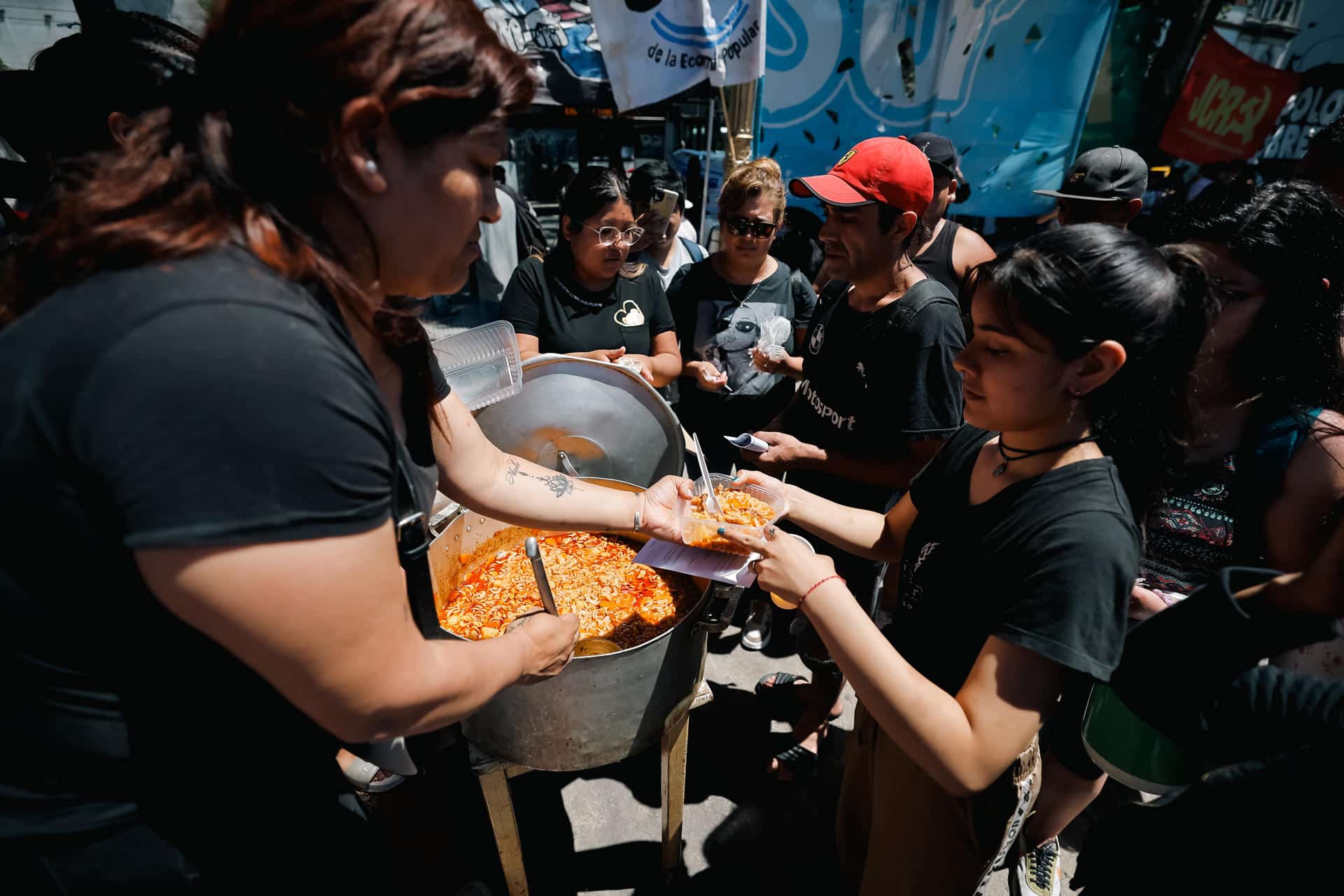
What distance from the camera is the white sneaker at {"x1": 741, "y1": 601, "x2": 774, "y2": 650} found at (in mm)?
3816

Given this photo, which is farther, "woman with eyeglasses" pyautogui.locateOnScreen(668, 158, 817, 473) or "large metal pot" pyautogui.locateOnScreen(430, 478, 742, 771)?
"woman with eyeglasses" pyautogui.locateOnScreen(668, 158, 817, 473)

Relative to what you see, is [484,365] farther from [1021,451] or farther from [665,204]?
[665,204]

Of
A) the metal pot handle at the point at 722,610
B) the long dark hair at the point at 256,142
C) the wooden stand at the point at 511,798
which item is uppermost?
the long dark hair at the point at 256,142

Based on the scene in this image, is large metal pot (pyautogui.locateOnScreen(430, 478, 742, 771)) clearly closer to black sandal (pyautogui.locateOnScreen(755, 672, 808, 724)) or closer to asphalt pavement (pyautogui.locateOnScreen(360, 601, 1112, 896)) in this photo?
asphalt pavement (pyautogui.locateOnScreen(360, 601, 1112, 896))

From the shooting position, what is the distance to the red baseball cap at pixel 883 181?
2605 mm

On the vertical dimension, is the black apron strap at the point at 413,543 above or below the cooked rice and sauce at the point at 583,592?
above

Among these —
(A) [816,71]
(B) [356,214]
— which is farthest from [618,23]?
(B) [356,214]

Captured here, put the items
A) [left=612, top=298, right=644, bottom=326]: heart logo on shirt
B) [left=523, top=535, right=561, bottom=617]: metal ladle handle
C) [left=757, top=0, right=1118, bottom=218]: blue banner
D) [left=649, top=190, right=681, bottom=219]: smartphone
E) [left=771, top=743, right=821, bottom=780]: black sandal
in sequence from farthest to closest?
[left=757, top=0, right=1118, bottom=218]: blue banner → [left=649, top=190, right=681, bottom=219]: smartphone → [left=612, top=298, right=644, bottom=326]: heart logo on shirt → [left=771, top=743, right=821, bottom=780]: black sandal → [left=523, top=535, right=561, bottom=617]: metal ladle handle

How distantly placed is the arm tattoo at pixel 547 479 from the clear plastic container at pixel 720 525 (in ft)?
1.24

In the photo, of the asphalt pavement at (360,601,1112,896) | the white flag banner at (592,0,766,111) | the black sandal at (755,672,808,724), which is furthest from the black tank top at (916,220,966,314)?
the asphalt pavement at (360,601,1112,896)

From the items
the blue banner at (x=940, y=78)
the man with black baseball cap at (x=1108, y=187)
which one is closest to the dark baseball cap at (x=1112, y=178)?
the man with black baseball cap at (x=1108, y=187)

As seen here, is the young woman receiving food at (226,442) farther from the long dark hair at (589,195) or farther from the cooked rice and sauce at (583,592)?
the long dark hair at (589,195)

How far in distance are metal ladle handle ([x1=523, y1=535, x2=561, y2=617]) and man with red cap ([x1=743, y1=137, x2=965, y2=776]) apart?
4.38ft

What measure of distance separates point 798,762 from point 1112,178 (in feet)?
13.2
